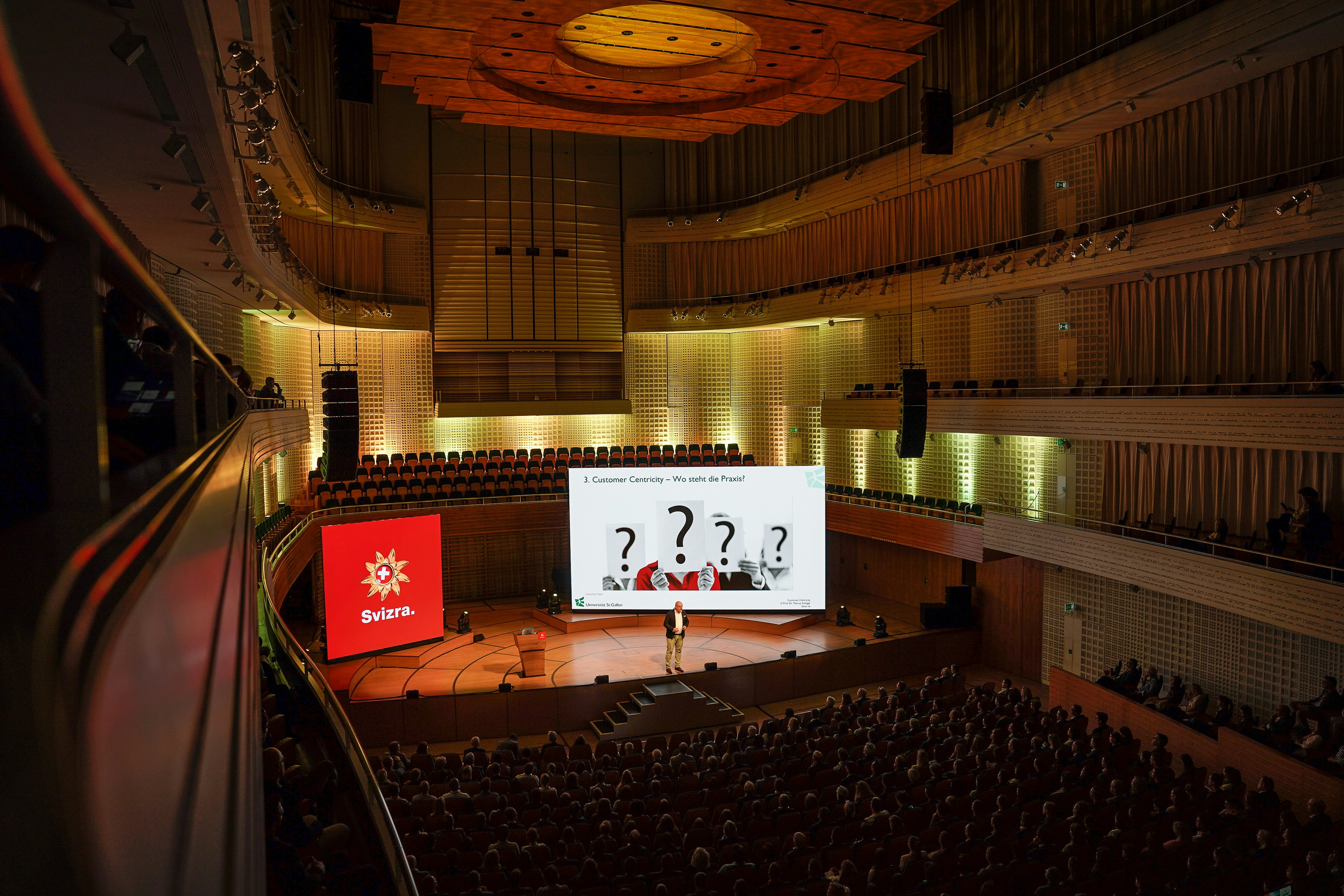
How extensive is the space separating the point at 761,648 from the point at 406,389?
12.4m

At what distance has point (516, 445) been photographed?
25656mm

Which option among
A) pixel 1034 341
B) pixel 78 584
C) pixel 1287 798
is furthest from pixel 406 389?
pixel 78 584

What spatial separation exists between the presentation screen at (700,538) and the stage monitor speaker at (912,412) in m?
3.19

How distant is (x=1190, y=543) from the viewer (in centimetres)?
1472

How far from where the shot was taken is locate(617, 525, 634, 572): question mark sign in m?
19.2

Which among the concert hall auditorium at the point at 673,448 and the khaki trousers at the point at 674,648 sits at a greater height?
the concert hall auditorium at the point at 673,448

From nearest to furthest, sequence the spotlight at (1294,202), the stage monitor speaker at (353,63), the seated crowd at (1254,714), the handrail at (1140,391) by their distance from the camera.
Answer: the seated crowd at (1254,714) → the spotlight at (1294,202) → the handrail at (1140,391) → the stage monitor speaker at (353,63)

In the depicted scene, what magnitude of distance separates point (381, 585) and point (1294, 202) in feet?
53.0

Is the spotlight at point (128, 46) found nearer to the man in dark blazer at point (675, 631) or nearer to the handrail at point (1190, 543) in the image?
the handrail at point (1190, 543)

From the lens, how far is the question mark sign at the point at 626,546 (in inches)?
757

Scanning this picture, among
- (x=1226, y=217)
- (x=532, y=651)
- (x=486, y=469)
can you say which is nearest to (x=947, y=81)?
(x=1226, y=217)

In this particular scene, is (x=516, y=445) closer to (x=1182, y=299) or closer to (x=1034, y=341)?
(x=1034, y=341)

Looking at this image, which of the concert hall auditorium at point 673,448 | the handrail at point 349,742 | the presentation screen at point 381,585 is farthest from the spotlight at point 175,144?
the presentation screen at point 381,585

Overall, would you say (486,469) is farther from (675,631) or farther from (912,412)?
(912,412)
